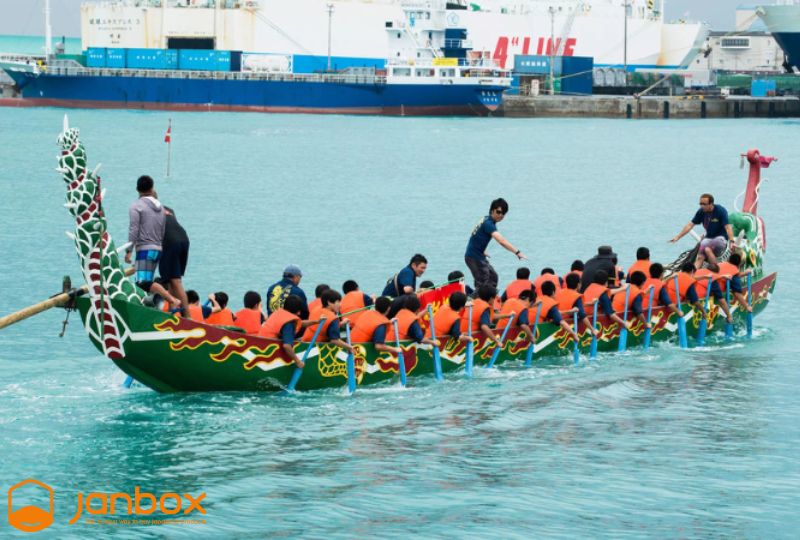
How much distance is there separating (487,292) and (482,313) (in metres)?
0.33

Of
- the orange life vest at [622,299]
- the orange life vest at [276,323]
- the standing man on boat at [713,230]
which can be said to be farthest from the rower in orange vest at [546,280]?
the orange life vest at [276,323]

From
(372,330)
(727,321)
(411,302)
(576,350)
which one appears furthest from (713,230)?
(372,330)

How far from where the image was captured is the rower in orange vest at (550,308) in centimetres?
2117

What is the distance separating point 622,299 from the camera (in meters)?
22.6

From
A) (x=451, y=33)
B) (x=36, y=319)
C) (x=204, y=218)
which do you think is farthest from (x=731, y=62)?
(x=36, y=319)

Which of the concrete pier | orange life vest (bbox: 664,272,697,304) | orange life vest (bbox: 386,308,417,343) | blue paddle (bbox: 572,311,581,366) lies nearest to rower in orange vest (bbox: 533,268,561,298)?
blue paddle (bbox: 572,311,581,366)

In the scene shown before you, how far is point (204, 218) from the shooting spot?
45.8 metres

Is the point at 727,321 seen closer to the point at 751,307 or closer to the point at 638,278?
the point at 751,307

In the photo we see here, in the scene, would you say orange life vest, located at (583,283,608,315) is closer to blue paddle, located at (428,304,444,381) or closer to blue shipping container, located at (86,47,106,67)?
blue paddle, located at (428,304,444,381)

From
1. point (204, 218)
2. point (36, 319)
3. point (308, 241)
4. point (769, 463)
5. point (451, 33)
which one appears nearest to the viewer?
point (769, 463)

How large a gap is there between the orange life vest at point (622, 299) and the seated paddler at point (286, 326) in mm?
→ 6709

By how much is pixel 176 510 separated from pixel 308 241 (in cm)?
2544

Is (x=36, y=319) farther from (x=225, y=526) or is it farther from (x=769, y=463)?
(x=769, y=463)

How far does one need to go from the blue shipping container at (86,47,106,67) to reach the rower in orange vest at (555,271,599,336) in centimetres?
9790
